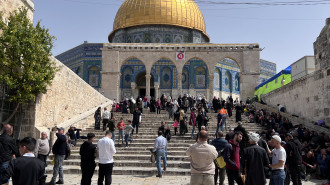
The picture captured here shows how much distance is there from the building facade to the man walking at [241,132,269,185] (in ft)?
53.3

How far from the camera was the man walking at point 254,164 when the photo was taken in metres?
4.09

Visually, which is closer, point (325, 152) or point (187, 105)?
point (325, 152)

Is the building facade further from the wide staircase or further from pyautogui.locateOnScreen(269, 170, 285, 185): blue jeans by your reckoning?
pyautogui.locateOnScreen(269, 170, 285, 185): blue jeans

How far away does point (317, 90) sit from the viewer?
34.0 ft

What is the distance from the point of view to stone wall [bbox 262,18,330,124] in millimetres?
9688

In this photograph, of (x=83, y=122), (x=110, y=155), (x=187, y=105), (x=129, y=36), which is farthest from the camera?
(x=129, y=36)

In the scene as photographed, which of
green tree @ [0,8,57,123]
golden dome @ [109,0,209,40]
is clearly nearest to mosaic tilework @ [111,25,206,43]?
golden dome @ [109,0,209,40]

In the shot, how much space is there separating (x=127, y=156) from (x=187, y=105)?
711 centimetres

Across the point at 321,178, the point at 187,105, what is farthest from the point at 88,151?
the point at 187,105

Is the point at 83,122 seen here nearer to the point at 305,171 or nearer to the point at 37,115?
the point at 37,115

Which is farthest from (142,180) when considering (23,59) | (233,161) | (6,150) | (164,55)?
(164,55)

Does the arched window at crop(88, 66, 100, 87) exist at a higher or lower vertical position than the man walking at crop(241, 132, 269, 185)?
higher

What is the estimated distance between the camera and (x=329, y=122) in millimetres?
9461

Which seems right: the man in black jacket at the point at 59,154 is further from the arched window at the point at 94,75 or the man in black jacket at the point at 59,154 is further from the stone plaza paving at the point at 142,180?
the arched window at the point at 94,75
